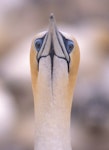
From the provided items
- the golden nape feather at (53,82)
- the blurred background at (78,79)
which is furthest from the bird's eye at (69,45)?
the blurred background at (78,79)

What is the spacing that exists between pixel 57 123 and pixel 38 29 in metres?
1.25

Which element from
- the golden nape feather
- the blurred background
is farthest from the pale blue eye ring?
the blurred background

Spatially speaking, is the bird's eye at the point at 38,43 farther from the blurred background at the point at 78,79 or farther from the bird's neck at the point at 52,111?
the blurred background at the point at 78,79

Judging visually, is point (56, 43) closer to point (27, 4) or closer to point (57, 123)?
point (57, 123)

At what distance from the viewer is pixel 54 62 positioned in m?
1.34

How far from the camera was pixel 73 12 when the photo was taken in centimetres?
270

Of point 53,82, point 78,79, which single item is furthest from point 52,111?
point 78,79

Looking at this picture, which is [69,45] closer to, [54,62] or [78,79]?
[54,62]

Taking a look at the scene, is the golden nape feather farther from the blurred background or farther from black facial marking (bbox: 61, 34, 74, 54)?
the blurred background

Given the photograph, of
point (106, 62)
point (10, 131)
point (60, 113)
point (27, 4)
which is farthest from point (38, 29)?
point (60, 113)

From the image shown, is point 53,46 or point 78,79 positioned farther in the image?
point 78,79

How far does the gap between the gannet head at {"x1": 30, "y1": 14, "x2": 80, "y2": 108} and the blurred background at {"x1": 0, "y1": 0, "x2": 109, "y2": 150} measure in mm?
810

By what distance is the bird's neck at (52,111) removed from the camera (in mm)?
1351

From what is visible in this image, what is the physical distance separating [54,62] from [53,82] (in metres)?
0.04
